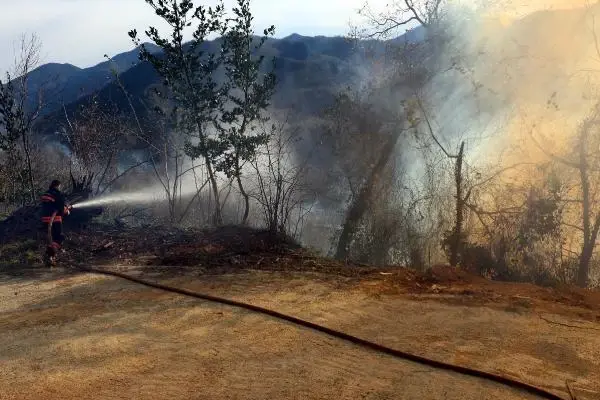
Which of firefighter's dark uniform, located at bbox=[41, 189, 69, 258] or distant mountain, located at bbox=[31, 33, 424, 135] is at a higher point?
distant mountain, located at bbox=[31, 33, 424, 135]

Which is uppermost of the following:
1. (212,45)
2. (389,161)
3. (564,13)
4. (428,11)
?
(212,45)

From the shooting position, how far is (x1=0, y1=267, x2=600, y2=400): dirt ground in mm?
4203

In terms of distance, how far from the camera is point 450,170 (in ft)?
36.4

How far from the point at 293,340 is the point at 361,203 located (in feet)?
25.8

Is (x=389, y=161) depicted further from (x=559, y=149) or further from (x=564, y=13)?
(x=564, y=13)

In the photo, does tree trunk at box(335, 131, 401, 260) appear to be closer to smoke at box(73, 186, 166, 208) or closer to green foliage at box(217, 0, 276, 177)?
green foliage at box(217, 0, 276, 177)

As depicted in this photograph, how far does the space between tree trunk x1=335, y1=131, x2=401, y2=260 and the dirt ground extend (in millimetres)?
4892

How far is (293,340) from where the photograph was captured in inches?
204

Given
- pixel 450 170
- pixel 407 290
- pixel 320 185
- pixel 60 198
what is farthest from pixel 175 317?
pixel 320 185

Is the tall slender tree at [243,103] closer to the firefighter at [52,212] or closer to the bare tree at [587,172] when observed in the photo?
the firefighter at [52,212]

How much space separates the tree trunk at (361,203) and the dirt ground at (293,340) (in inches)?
193

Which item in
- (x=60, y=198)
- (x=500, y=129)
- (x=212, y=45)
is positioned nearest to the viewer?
(x=60, y=198)

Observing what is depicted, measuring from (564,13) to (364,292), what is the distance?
327 inches

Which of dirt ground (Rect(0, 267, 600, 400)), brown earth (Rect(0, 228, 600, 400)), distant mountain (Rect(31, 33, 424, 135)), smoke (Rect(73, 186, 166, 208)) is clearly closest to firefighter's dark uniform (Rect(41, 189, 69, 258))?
brown earth (Rect(0, 228, 600, 400))
